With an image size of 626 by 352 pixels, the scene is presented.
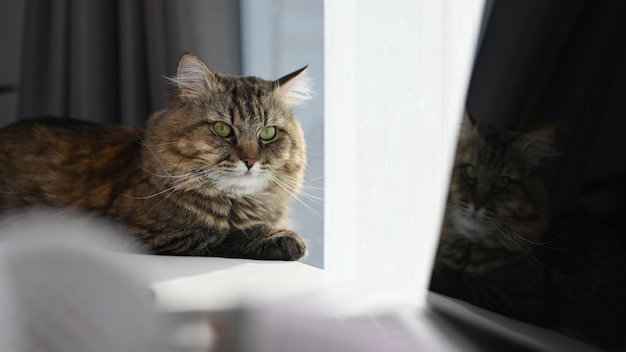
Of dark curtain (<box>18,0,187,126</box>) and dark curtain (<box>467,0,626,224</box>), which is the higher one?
dark curtain (<box>18,0,187,126</box>)

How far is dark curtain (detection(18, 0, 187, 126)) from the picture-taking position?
2.13 m

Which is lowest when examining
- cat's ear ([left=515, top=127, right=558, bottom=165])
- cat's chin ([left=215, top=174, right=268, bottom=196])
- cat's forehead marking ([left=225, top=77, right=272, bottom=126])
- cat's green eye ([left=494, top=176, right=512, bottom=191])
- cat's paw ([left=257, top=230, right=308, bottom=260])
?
cat's paw ([left=257, top=230, right=308, bottom=260])

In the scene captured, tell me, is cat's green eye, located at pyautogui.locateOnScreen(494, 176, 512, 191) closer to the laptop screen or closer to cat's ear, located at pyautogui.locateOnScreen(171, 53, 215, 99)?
the laptop screen

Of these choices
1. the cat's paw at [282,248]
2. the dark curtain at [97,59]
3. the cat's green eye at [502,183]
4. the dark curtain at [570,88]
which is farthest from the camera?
the dark curtain at [97,59]

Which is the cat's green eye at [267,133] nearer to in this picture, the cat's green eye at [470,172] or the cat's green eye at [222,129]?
the cat's green eye at [222,129]

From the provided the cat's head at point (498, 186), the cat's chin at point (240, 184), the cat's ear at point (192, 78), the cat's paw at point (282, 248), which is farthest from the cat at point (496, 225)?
the cat's ear at point (192, 78)

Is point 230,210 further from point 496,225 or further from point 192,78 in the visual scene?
point 496,225

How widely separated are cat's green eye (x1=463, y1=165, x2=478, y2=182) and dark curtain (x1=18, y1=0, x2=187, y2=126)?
5.18 feet

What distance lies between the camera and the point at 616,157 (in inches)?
18.3

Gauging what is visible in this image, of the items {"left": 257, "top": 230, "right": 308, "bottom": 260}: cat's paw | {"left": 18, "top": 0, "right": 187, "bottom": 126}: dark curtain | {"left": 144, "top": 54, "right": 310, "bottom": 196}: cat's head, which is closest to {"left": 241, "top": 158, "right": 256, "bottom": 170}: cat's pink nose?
{"left": 144, "top": 54, "right": 310, "bottom": 196}: cat's head

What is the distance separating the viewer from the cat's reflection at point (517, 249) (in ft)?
1.58

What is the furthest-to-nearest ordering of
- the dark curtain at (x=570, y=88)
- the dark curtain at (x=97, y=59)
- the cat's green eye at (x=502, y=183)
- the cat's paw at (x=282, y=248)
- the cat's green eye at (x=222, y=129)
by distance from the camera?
1. the dark curtain at (x=97, y=59)
2. the cat's green eye at (x=222, y=129)
3. the cat's paw at (x=282, y=248)
4. the cat's green eye at (x=502, y=183)
5. the dark curtain at (x=570, y=88)

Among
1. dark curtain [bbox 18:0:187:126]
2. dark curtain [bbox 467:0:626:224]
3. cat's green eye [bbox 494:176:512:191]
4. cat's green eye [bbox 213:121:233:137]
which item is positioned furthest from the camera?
dark curtain [bbox 18:0:187:126]

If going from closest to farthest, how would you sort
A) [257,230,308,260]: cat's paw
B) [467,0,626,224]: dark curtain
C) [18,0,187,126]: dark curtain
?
[467,0,626,224]: dark curtain, [257,230,308,260]: cat's paw, [18,0,187,126]: dark curtain
